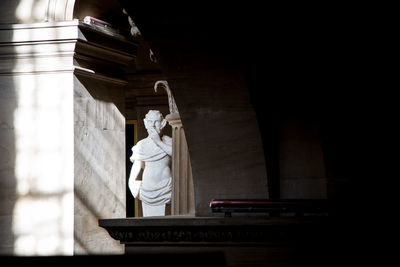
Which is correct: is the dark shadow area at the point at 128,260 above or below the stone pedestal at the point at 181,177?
below

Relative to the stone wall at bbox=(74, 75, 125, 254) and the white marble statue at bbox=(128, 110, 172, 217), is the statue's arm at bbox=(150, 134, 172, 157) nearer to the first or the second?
the white marble statue at bbox=(128, 110, 172, 217)

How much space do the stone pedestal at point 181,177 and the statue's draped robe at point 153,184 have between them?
2.09 meters

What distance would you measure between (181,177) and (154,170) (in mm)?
2355

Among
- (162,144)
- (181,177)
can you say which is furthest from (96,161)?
(181,177)

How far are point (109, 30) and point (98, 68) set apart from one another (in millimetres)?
543

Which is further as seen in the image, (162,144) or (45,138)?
(162,144)

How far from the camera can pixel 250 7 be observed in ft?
25.0

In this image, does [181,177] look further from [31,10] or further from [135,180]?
[31,10]

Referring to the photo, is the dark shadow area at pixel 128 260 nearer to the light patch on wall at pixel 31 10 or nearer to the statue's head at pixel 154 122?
the light patch on wall at pixel 31 10

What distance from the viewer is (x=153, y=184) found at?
1218cm

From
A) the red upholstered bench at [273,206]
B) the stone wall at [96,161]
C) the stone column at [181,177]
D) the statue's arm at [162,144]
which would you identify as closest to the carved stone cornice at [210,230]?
the red upholstered bench at [273,206]

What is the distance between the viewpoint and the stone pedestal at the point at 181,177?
980cm

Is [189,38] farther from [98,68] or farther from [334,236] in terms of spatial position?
[98,68]

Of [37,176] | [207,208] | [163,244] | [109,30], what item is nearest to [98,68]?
[109,30]
